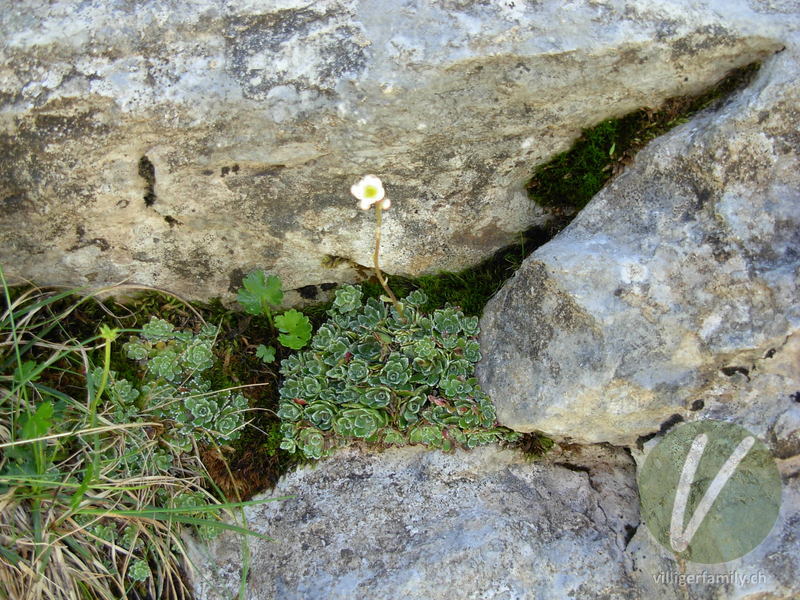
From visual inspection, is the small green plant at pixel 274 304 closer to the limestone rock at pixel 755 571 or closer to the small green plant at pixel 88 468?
the small green plant at pixel 88 468

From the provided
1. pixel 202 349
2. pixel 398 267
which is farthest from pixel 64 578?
pixel 398 267

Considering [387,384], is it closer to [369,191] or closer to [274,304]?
[274,304]

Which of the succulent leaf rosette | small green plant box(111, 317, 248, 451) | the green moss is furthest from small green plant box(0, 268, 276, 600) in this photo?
the green moss

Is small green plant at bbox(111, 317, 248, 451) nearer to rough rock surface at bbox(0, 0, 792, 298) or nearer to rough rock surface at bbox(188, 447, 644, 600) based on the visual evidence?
rough rock surface at bbox(188, 447, 644, 600)

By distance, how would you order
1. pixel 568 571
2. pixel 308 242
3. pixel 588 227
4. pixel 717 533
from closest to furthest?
pixel 717 533 → pixel 568 571 → pixel 588 227 → pixel 308 242

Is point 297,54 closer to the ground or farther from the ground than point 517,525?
farther from the ground

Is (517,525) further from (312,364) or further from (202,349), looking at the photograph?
(202,349)

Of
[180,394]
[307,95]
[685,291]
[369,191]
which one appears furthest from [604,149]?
[180,394]
